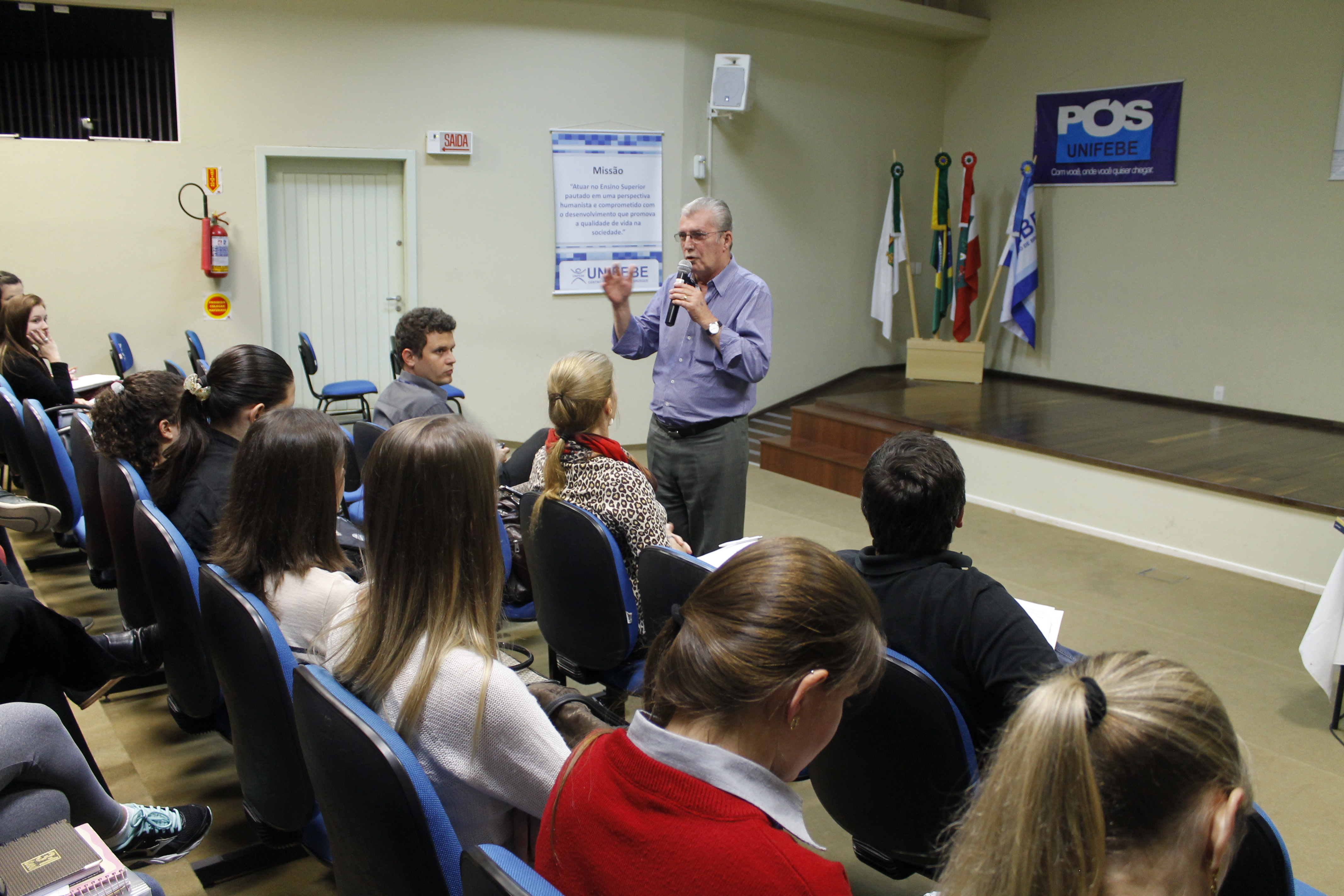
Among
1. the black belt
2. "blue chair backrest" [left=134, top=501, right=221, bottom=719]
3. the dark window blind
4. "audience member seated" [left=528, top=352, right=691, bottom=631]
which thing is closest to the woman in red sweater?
"blue chair backrest" [left=134, top=501, right=221, bottom=719]

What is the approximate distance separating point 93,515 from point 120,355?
298 centimetres

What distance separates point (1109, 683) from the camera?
86cm

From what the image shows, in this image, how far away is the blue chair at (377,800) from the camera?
3.52 ft

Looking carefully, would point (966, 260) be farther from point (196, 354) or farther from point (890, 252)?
point (196, 354)

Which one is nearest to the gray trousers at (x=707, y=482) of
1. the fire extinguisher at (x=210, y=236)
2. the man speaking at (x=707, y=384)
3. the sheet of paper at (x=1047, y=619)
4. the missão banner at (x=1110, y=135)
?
the man speaking at (x=707, y=384)

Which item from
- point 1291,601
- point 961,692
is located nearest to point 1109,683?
point 961,692

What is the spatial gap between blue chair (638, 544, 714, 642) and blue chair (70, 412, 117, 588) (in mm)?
1727

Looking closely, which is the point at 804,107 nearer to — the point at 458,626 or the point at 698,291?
the point at 698,291

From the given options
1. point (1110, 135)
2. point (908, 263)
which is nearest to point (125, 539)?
point (908, 263)

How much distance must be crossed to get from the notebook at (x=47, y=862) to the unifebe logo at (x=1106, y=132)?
7.90m

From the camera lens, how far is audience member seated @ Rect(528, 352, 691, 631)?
7.76ft

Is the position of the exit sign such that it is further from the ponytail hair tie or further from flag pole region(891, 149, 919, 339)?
the ponytail hair tie

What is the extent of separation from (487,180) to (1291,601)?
17.0 feet

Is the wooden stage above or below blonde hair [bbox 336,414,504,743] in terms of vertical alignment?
below
